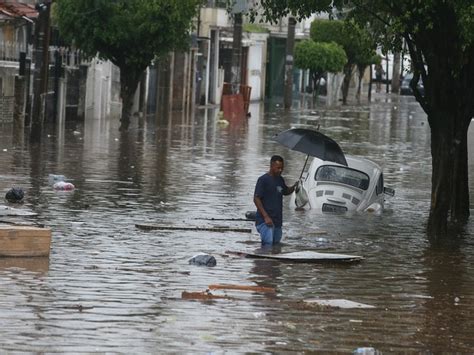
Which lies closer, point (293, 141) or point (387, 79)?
point (293, 141)

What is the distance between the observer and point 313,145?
20641mm

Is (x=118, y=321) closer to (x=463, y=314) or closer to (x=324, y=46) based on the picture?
(x=463, y=314)

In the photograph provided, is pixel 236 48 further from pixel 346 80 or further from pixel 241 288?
pixel 241 288

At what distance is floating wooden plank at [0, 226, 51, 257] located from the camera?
49.4 feet

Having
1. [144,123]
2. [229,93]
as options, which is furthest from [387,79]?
[144,123]

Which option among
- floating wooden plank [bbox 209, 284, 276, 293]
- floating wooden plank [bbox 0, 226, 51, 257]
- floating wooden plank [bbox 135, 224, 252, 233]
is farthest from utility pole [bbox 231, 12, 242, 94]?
floating wooden plank [bbox 209, 284, 276, 293]

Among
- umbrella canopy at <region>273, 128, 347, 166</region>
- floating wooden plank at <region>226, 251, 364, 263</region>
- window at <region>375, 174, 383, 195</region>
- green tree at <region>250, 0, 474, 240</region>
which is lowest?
floating wooden plank at <region>226, 251, 364, 263</region>

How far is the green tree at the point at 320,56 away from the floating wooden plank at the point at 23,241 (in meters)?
62.4

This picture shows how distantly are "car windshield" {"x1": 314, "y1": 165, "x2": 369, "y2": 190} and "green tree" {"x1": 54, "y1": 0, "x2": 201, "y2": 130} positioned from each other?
18267mm

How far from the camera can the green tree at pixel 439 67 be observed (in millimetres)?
18609

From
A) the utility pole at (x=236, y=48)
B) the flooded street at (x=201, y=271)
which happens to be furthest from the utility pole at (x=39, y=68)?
the utility pole at (x=236, y=48)

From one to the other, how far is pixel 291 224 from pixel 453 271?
467 centimetres

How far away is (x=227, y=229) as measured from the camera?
19219 millimetres

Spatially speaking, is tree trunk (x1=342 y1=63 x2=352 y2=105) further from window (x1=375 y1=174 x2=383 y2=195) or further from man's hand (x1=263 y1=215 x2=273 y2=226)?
man's hand (x1=263 y1=215 x2=273 y2=226)
